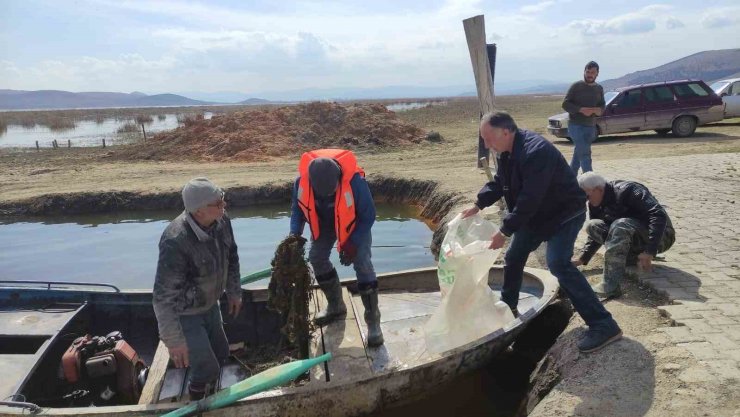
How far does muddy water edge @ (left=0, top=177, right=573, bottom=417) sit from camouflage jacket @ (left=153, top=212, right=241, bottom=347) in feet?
5.66

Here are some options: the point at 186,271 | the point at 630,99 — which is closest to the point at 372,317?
the point at 186,271

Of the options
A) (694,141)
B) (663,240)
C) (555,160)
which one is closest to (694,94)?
(694,141)

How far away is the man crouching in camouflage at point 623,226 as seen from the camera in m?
4.99

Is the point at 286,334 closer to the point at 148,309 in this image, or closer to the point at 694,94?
the point at 148,309

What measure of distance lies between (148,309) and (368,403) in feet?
9.04

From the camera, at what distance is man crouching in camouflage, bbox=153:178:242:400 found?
3711mm

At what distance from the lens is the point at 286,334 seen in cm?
479

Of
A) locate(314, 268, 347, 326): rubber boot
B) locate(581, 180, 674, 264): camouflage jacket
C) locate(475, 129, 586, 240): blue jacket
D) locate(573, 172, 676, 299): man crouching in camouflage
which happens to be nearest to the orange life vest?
locate(314, 268, 347, 326): rubber boot

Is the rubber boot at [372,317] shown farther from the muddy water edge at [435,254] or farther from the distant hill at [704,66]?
the distant hill at [704,66]

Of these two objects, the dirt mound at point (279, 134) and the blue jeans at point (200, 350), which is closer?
the blue jeans at point (200, 350)

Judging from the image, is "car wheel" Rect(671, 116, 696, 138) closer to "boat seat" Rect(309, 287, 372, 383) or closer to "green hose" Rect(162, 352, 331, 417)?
"boat seat" Rect(309, 287, 372, 383)

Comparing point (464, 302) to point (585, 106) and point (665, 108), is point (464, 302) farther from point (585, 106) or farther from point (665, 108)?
point (665, 108)

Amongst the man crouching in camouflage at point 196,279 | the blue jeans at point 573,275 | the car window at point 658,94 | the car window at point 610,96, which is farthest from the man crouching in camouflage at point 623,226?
the car window at point 658,94

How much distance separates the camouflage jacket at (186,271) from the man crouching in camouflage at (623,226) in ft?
10.7
